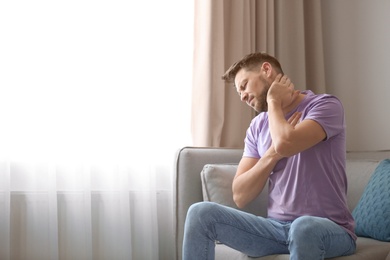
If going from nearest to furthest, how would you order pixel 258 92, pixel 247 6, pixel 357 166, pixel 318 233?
pixel 318 233, pixel 258 92, pixel 357 166, pixel 247 6

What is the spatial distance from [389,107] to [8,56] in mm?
2151

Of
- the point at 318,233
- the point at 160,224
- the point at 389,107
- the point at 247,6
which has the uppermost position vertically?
the point at 247,6

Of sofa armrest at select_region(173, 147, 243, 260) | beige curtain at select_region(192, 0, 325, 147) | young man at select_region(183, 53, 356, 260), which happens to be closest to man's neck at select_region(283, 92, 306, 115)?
young man at select_region(183, 53, 356, 260)

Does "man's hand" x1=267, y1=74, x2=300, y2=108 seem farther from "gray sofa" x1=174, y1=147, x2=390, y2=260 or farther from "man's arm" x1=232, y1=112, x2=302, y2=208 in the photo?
"gray sofa" x1=174, y1=147, x2=390, y2=260

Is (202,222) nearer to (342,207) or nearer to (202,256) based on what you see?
(202,256)

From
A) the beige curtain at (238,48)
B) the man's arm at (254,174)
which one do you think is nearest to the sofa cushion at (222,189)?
the man's arm at (254,174)

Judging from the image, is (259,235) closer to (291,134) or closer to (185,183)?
(291,134)

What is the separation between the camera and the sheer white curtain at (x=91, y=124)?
2.85 m

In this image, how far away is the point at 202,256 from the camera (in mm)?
1942

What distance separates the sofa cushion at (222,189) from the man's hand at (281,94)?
51 cm

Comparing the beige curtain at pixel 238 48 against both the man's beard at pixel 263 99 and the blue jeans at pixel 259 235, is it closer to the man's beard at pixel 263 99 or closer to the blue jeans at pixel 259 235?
the man's beard at pixel 263 99

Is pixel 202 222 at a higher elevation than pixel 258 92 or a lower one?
lower

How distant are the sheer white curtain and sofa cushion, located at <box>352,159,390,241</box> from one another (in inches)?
43.0

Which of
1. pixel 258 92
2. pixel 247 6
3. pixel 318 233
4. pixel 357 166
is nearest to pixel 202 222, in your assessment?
pixel 318 233
